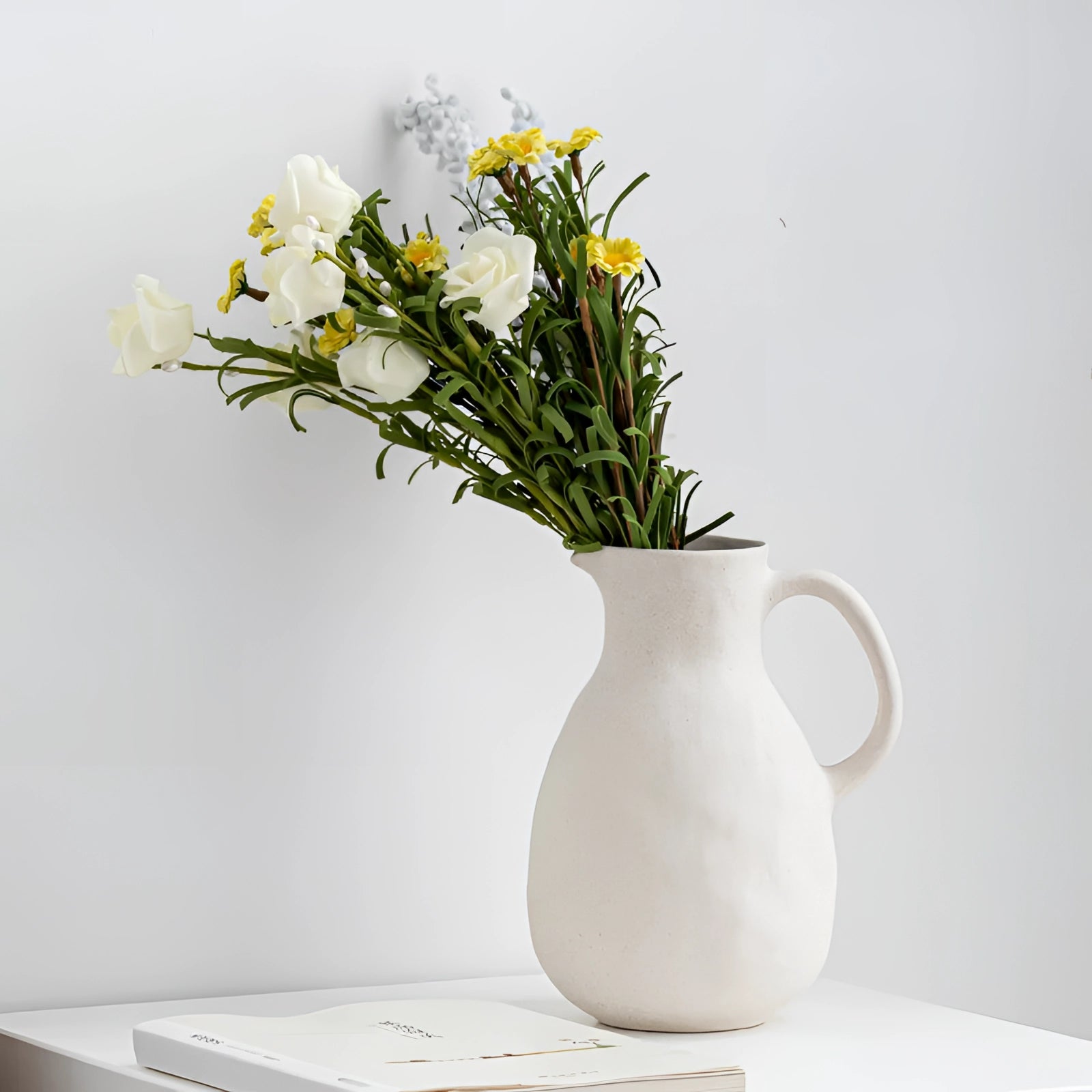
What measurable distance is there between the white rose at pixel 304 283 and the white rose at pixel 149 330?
0.25ft

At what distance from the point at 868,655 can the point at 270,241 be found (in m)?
0.43

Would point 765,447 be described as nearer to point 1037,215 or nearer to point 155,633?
point 1037,215

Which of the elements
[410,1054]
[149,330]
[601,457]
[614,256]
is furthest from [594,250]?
[410,1054]

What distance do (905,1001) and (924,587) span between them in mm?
358

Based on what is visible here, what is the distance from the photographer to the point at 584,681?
109 cm

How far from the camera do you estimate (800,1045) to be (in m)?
0.84

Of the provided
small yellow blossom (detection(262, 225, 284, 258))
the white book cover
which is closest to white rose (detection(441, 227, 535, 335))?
small yellow blossom (detection(262, 225, 284, 258))

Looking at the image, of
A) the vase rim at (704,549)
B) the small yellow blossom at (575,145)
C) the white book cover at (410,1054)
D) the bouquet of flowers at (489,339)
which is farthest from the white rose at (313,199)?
the white book cover at (410,1054)

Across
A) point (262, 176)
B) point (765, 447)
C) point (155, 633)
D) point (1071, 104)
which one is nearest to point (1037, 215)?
point (1071, 104)

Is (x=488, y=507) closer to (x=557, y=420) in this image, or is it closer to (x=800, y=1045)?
(x=557, y=420)

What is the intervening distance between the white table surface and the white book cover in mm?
23

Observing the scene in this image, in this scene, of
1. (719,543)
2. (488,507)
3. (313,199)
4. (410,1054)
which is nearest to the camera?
(410,1054)

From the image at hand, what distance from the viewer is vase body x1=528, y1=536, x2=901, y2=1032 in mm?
814

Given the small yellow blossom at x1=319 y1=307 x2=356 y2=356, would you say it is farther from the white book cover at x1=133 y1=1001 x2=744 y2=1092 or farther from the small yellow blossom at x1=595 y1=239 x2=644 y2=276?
the white book cover at x1=133 y1=1001 x2=744 y2=1092
